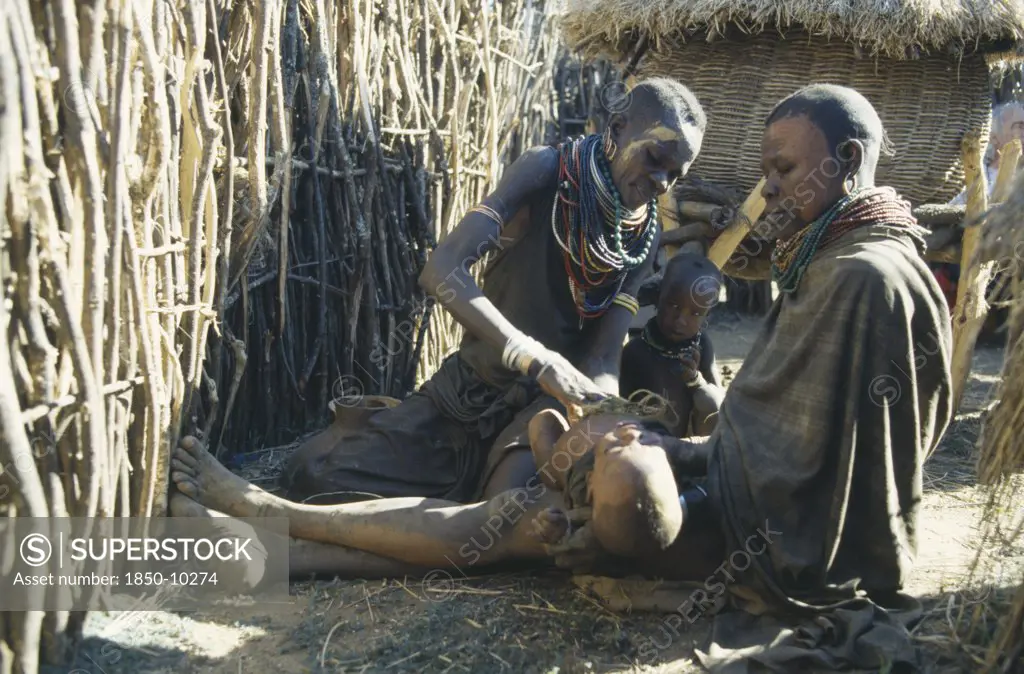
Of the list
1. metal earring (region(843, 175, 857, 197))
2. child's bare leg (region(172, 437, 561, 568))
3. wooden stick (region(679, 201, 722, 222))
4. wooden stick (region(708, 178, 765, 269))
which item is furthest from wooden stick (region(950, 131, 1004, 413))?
child's bare leg (region(172, 437, 561, 568))

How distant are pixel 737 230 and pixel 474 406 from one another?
2.15 metres

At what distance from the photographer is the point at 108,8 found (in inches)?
92.2

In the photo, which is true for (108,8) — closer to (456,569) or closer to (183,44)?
(183,44)

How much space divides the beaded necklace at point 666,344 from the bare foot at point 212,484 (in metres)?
1.70

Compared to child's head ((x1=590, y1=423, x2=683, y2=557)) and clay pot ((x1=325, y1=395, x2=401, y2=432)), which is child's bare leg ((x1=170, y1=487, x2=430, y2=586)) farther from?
child's head ((x1=590, y1=423, x2=683, y2=557))

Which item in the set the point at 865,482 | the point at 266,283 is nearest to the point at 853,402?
the point at 865,482

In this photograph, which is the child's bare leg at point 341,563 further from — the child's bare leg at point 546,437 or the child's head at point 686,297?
the child's head at point 686,297

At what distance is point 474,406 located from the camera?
3668mm

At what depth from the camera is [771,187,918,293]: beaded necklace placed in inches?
106

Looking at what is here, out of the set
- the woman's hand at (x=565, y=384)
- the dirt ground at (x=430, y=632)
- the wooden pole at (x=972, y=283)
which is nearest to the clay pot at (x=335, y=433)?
the dirt ground at (x=430, y=632)

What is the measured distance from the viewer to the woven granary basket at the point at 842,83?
496 centimetres

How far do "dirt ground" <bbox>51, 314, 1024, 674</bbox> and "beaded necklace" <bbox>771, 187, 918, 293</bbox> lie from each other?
981mm

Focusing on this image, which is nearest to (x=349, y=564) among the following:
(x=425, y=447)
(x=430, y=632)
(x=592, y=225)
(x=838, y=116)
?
(x=430, y=632)

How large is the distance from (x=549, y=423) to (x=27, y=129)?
66.7 inches
